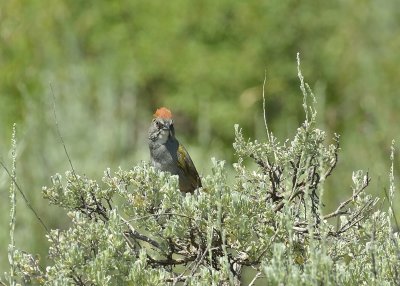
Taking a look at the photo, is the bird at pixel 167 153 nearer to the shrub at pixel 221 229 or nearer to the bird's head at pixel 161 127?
the bird's head at pixel 161 127

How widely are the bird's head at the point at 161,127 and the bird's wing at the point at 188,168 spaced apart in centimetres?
16

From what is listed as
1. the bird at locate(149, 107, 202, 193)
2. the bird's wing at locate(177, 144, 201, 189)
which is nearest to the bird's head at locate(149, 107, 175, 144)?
the bird at locate(149, 107, 202, 193)

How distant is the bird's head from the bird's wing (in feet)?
0.53

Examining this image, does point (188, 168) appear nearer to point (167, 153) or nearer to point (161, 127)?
point (167, 153)

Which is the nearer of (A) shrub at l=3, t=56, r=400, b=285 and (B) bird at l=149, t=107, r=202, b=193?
(A) shrub at l=3, t=56, r=400, b=285

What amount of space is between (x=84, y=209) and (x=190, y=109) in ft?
31.7

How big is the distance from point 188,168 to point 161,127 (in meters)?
0.33

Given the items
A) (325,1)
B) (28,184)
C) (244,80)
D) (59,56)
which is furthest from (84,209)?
(325,1)

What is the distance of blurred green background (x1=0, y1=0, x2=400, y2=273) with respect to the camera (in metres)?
11.5

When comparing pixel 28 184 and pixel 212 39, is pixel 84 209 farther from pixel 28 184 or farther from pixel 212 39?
pixel 212 39

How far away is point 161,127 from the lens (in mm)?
6609

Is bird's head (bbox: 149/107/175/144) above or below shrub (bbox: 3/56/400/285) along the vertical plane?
above

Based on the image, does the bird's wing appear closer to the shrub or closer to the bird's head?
the bird's head

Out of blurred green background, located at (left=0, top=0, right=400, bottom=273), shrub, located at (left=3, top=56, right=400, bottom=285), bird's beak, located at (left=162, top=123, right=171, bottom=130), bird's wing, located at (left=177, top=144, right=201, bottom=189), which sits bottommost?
shrub, located at (left=3, top=56, right=400, bottom=285)
